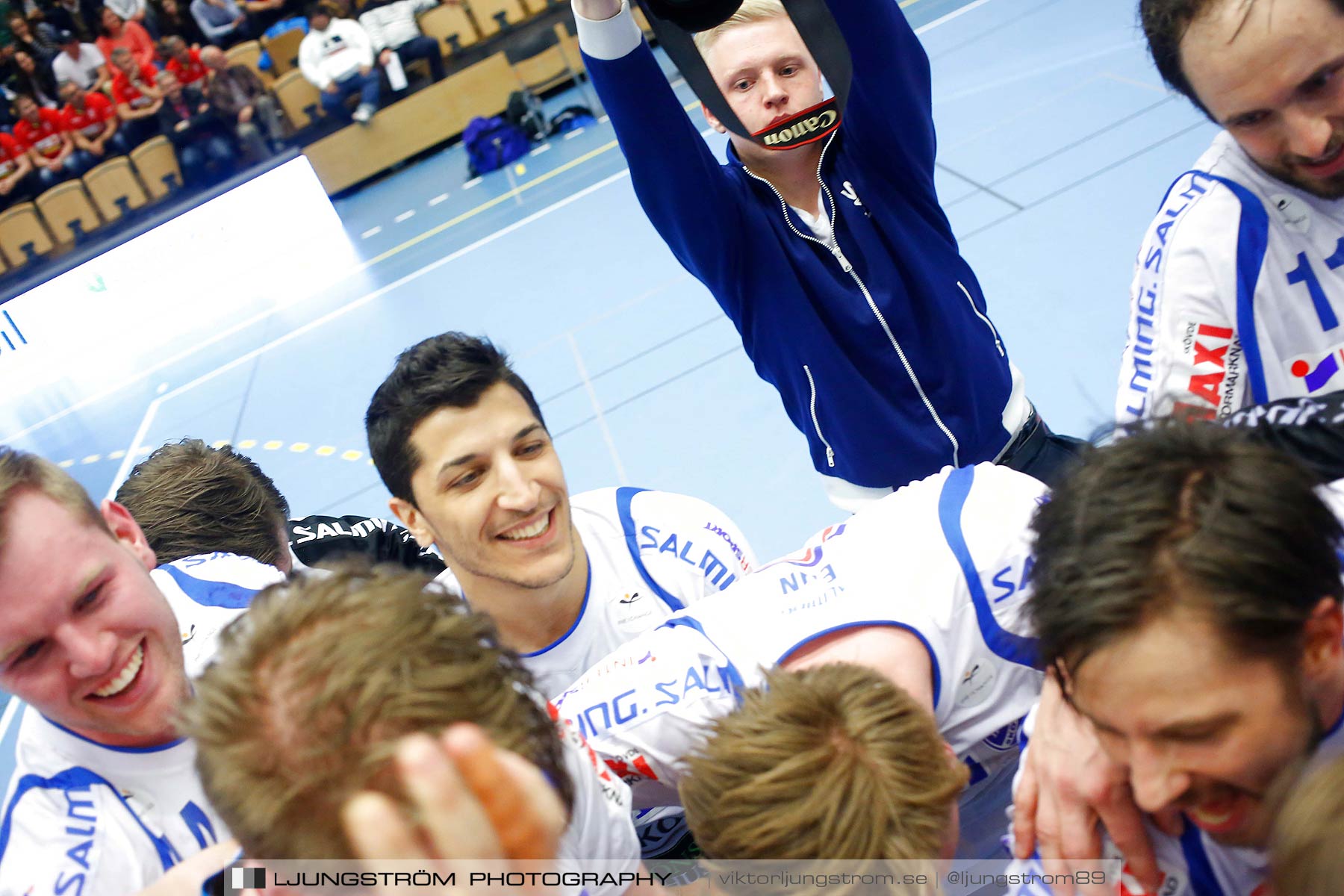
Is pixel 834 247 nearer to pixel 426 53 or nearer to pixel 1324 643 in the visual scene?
pixel 1324 643

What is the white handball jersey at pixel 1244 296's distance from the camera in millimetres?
1882

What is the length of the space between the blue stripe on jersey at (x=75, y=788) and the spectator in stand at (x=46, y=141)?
1471 centimetres

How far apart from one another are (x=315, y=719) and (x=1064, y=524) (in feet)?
3.49

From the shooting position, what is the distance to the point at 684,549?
2.58 m

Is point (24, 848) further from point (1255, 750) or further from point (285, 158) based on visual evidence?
point (285, 158)

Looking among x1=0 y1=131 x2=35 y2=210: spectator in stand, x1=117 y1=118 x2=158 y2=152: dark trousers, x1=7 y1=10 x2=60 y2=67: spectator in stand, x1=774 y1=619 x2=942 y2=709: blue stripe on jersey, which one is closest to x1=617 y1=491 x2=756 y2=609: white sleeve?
x1=774 y1=619 x2=942 y2=709: blue stripe on jersey

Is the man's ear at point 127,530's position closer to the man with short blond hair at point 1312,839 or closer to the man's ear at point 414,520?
the man's ear at point 414,520

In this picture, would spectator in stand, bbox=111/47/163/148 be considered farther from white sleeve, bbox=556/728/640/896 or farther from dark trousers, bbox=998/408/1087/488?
white sleeve, bbox=556/728/640/896

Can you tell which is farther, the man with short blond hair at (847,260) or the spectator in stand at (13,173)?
the spectator in stand at (13,173)

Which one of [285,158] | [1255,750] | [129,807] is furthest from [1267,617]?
[285,158]

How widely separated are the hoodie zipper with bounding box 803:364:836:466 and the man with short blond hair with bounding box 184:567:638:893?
Result: 1.42m

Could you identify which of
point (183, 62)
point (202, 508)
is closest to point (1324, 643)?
point (202, 508)

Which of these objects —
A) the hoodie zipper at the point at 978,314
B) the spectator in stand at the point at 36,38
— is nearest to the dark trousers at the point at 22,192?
the spectator in stand at the point at 36,38

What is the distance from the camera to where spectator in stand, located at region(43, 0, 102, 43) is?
1451 cm
